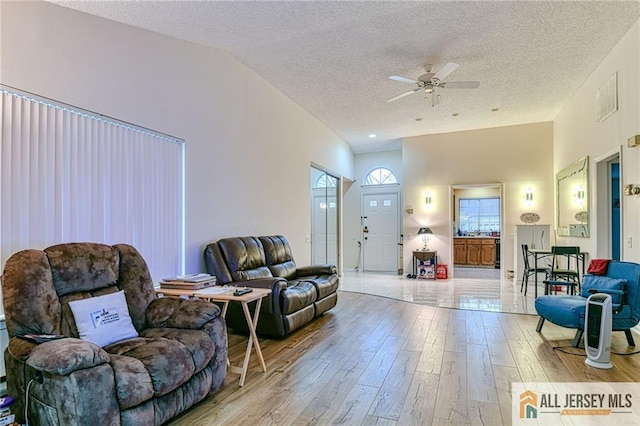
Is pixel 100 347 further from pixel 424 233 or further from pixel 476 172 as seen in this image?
pixel 476 172

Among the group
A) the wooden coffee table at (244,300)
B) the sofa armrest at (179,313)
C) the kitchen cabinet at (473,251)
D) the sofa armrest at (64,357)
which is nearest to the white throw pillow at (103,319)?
Answer: the sofa armrest at (179,313)

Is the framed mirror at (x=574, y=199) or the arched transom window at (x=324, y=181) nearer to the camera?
the framed mirror at (x=574, y=199)

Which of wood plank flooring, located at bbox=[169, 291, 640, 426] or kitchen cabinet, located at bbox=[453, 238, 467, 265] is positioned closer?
wood plank flooring, located at bbox=[169, 291, 640, 426]

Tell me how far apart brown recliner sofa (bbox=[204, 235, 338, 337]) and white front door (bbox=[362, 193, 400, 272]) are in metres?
4.63

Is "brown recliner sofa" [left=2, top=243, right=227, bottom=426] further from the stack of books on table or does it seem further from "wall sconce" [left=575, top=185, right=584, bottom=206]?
"wall sconce" [left=575, top=185, right=584, bottom=206]

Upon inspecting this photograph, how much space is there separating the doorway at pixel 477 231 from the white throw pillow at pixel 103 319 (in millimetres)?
8462

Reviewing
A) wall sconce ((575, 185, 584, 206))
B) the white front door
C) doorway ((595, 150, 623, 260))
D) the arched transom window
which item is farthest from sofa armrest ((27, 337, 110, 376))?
the white front door

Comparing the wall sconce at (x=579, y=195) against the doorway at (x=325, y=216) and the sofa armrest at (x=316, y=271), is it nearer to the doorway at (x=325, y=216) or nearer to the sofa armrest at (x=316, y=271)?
the sofa armrest at (x=316, y=271)

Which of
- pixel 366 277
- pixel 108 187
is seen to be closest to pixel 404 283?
pixel 366 277

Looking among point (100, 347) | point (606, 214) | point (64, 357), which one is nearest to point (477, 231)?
point (606, 214)

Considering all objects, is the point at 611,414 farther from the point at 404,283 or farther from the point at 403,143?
the point at 403,143

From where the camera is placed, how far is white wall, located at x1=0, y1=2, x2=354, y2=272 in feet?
8.04

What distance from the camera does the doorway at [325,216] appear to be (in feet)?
27.4

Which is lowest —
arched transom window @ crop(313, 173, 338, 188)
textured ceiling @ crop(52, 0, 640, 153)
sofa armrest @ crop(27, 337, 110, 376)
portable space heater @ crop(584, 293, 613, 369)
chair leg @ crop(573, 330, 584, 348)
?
chair leg @ crop(573, 330, 584, 348)
